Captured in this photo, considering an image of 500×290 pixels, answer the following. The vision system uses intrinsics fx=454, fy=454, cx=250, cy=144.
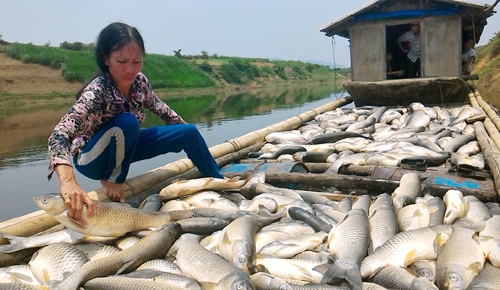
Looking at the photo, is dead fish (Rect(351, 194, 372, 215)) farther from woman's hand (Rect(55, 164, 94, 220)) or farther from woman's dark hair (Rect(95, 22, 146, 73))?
woman's dark hair (Rect(95, 22, 146, 73))

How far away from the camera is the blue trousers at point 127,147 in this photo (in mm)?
4051

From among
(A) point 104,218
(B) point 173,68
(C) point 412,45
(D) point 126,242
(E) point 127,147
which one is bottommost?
(D) point 126,242

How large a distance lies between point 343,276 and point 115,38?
2583 millimetres

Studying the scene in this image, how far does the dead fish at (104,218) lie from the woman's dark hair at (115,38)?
132 centimetres

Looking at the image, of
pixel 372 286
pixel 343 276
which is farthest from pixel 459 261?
pixel 343 276

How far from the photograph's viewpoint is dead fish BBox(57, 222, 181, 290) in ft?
8.31

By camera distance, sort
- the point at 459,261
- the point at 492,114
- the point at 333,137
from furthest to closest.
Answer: the point at 492,114 < the point at 333,137 < the point at 459,261

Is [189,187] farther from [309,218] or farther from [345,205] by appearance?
[345,205]

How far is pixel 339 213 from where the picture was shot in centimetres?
383

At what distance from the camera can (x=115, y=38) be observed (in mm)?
3727

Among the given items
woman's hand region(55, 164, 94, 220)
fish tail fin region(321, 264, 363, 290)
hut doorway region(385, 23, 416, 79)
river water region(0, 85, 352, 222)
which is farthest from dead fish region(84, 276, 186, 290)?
hut doorway region(385, 23, 416, 79)

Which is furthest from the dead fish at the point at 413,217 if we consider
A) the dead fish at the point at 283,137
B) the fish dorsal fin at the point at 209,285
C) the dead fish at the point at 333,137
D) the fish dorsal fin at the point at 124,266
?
the dead fish at the point at 283,137

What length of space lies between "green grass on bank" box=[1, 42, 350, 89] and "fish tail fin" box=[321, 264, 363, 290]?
15326 millimetres

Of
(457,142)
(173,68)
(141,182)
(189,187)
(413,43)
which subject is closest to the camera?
(189,187)
